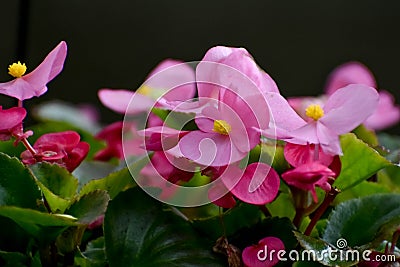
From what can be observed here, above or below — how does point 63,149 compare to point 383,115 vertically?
above

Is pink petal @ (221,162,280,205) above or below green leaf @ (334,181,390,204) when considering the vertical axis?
above

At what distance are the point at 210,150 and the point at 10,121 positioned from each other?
0.38ft

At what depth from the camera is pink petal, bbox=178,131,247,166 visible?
0.38 meters

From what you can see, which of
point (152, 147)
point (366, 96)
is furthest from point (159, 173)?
point (366, 96)

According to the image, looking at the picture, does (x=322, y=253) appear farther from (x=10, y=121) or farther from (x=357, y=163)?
(x=10, y=121)

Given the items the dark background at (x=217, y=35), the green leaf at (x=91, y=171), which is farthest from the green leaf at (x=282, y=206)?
the dark background at (x=217, y=35)

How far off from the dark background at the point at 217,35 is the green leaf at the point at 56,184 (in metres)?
1.59

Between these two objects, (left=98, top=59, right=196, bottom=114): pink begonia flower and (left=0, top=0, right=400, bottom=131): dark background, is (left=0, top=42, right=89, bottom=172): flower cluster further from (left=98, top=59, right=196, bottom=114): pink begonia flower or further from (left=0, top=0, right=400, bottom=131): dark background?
(left=0, top=0, right=400, bottom=131): dark background

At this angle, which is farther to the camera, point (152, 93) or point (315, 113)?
point (152, 93)

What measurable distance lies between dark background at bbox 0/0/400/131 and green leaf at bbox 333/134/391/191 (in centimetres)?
157

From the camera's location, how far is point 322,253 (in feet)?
1.27

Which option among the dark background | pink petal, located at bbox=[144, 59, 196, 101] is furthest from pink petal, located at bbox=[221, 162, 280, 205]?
the dark background

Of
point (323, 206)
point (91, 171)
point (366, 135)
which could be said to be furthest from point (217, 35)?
point (323, 206)

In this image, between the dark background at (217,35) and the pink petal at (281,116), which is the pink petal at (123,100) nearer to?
the pink petal at (281,116)
